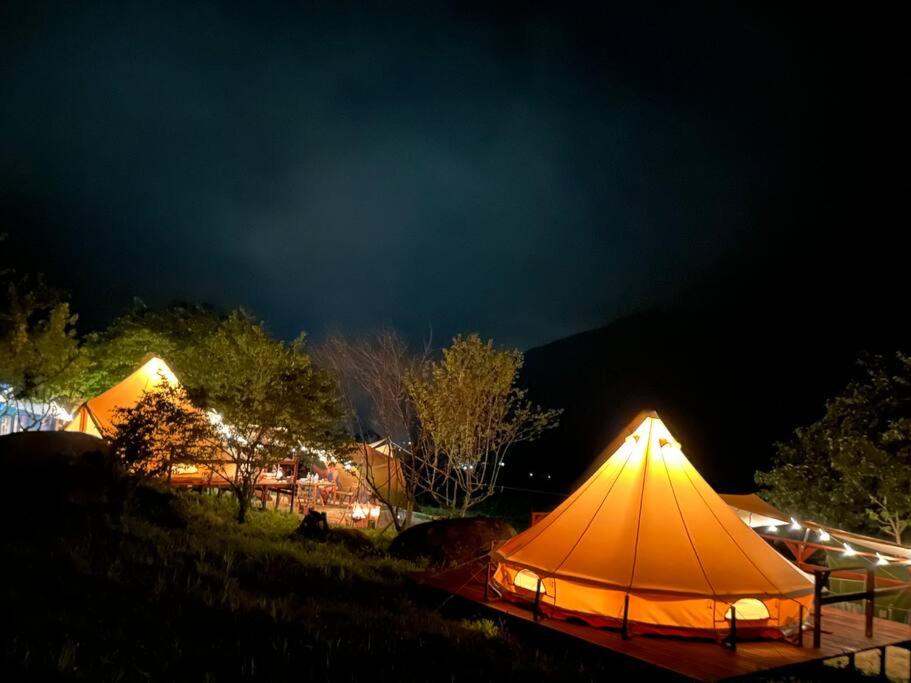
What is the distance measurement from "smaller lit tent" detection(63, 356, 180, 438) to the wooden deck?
41.1 feet

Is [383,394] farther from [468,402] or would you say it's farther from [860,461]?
[860,461]

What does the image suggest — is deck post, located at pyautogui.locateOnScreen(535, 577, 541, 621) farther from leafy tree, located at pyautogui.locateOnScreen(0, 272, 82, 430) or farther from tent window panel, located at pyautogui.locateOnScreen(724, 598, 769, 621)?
leafy tree, located at pyautogui.locateOnScreen(0, 272, 82, 430)

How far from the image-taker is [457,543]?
11.4 m

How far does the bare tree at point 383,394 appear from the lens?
1592 centimetres

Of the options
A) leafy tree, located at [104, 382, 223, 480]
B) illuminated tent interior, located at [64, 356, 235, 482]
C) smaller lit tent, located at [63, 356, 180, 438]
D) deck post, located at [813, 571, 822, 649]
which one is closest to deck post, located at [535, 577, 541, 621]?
deck post, located at [813, 571, 822, 649]

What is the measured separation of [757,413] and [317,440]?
191ft

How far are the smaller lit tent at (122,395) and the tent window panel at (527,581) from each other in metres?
12.5

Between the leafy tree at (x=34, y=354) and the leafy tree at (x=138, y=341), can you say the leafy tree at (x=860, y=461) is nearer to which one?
the leafy tree at (x=138, y=341)

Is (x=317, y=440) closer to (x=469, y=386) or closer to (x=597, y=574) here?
(x=469, y=386)

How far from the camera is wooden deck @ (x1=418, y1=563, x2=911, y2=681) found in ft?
19.4

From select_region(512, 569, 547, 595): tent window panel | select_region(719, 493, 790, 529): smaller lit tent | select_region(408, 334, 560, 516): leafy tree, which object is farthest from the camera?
select_region(408, 334, 560, 516): leafy tree

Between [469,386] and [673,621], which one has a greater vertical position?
[469,386]

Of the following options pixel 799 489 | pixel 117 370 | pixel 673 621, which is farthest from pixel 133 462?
pixel 799 489

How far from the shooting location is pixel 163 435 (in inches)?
512
